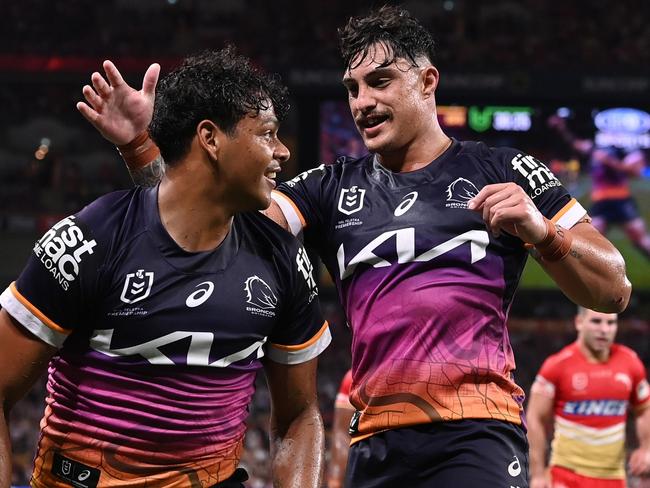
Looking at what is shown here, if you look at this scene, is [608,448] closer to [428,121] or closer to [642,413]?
[642,413]

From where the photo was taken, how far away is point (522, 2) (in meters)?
18.3

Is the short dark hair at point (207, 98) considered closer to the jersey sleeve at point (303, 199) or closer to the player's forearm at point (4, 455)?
the jersey sleeve at point (303, 199)

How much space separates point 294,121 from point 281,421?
13.7 m

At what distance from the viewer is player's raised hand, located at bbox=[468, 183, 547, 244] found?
2.95 metres

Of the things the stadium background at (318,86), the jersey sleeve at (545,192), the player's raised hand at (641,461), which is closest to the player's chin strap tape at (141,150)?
the jersey sleeve at (545,192)

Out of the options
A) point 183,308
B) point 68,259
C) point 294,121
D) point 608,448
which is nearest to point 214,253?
point 183,308

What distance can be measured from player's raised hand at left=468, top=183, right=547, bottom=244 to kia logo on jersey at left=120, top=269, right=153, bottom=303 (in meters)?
0.94

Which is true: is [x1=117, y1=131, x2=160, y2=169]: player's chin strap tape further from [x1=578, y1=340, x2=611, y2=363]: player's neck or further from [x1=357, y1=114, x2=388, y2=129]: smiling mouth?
[x1=578, y1=340, x2=611, y2=363]: player's neck

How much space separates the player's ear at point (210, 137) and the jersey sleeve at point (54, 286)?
1.41ft

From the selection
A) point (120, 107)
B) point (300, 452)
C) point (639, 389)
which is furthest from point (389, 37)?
point (639, 389)

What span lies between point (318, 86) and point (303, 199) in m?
11.1

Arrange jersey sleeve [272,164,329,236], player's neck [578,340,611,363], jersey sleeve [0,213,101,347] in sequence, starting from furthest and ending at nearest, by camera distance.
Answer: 1. player's neck [578,340,611,363]
2. jersey sleeve [272,164,329,236]
3. jersey sleeve [0,213,101,347]

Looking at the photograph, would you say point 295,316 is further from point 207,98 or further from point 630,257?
point 630,257

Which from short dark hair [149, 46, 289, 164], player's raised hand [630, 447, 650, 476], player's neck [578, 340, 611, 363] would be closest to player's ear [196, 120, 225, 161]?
short dark hair [149, 46, 289, 164]
